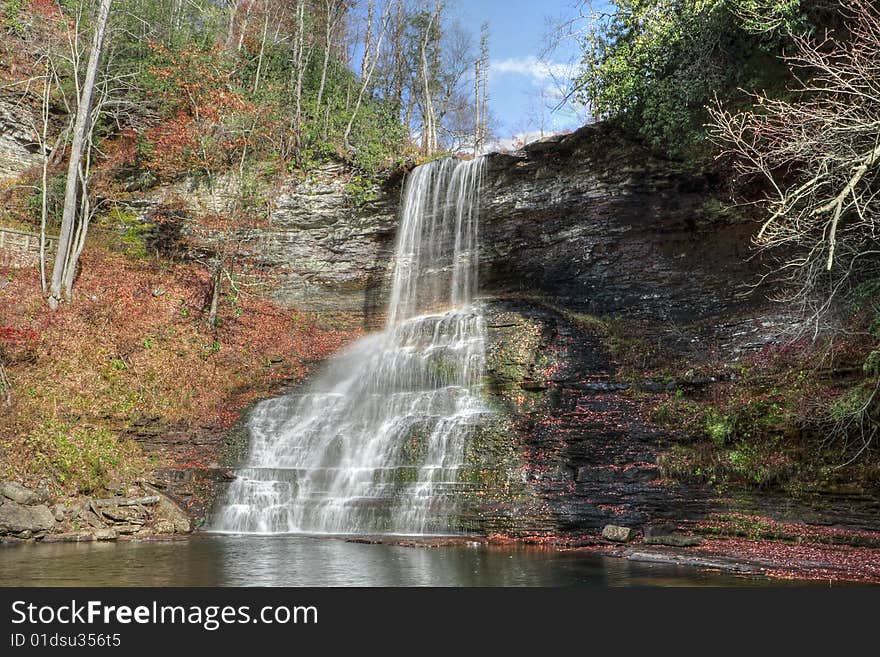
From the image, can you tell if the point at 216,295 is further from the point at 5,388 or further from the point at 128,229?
the point at 5,388

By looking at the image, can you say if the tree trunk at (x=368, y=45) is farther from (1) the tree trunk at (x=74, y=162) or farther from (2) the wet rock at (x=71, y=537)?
(2) the wet rock at (x=71, y=537)

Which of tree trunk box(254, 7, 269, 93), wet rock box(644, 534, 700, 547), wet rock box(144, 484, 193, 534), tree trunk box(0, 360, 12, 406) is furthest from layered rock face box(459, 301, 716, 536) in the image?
tree trunk box(254, 7, 269, 93)

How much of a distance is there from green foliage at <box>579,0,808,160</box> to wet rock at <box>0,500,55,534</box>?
52.5 feet

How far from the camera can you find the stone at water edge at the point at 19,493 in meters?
10.8

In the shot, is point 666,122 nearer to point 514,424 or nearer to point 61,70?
point 514,424

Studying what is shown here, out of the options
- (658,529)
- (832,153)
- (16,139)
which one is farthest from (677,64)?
(16,139)

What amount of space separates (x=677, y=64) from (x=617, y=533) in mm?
13005

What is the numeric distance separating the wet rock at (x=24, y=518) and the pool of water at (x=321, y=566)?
1.87ft

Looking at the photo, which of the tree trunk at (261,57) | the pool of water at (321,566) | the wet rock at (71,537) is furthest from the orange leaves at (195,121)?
the pool of water at (321,566)

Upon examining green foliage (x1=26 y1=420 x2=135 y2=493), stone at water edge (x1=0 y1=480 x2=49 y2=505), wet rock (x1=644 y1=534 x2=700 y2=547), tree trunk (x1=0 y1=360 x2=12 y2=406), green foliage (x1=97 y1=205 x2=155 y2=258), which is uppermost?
green foliage (x1=97 y1=205 x2=155 y2=258)

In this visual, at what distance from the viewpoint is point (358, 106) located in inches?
1004

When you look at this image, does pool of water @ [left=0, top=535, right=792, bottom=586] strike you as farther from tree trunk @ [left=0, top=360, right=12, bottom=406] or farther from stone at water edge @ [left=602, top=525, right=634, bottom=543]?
tree trunk @ [left=0, top=360, right=12, bottom=406]

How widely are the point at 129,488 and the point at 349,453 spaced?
428 centimetres

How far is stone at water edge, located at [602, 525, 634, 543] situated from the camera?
→ 33.4 feet
